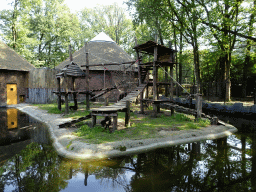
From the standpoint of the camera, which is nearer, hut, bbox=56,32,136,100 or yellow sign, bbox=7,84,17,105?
yellow sign, bbox=7,84,17,105

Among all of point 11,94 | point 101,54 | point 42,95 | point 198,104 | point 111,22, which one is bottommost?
point 198,104

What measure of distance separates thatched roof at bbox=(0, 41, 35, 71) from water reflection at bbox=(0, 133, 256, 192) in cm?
1737

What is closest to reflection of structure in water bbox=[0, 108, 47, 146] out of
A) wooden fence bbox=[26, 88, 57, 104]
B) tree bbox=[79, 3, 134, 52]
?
wooden fence bbox=[26, 88, 57, 104]

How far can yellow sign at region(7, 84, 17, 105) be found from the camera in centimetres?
2012

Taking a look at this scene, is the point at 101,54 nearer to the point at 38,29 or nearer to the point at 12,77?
the point at 12,77

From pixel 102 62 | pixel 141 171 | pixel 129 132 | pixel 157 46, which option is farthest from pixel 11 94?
pixel 141 171

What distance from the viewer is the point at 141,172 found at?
4844 millimetres

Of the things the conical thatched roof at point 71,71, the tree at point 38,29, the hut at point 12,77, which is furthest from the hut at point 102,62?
the tree at point 38,29

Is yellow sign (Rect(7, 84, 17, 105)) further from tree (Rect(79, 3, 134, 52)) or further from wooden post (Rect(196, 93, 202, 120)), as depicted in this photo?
tree (Rect(79, 3, 134, 52))

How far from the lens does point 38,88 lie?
67.3 ft

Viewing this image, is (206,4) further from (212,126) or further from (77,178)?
(77,178)

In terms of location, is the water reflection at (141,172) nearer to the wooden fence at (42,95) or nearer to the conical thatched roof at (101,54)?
the wooden fence at (42,95)

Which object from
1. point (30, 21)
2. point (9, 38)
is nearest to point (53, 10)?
point (30, 21)

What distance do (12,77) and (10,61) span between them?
217cm
